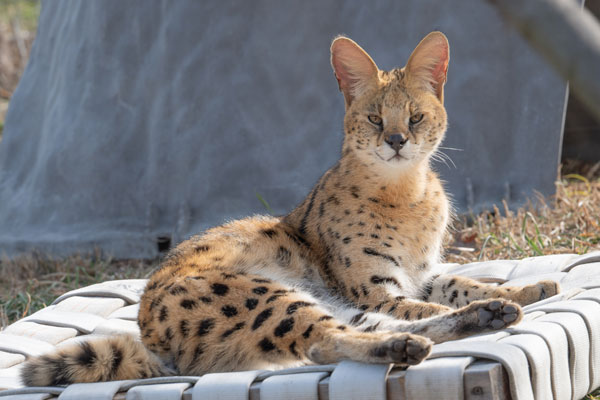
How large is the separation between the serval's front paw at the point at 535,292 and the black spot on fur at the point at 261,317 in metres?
1.13

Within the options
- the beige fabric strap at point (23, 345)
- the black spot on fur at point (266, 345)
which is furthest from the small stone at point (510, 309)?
the beige fabric strap at point (23, 345)

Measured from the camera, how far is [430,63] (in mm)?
Result: 3186

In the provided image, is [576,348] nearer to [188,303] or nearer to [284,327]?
[284,327]

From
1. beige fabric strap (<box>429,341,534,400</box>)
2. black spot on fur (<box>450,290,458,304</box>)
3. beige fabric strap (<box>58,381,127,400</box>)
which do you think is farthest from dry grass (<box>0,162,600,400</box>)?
beige fabric strap (<box>429,341,534,400</box>)

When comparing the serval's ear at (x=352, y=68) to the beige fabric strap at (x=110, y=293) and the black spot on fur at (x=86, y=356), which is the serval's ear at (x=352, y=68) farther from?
the black spot on fur at (x=86, y=356)

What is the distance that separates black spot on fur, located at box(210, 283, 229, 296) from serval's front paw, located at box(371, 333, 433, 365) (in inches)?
26.3

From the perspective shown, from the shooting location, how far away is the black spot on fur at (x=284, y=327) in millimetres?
2248

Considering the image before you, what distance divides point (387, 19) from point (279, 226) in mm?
2543

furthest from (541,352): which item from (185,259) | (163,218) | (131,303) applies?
(163,218)

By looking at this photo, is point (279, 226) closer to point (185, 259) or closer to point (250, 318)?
point (185, 259)

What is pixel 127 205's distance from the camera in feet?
17.8

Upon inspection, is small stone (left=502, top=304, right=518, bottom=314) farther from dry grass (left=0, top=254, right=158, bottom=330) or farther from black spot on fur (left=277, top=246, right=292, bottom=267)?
dry grass (left=0, top=254, right=158, bottom=330)

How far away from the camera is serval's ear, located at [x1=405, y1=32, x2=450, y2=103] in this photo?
312 cm

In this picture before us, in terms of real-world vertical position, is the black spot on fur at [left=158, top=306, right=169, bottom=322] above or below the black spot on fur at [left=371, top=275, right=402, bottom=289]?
below
